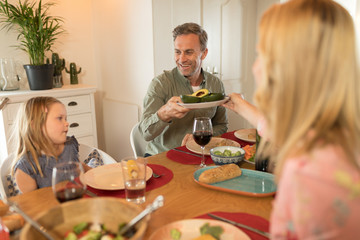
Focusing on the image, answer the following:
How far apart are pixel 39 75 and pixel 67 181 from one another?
226cm

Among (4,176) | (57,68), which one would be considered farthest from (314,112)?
(57,68)

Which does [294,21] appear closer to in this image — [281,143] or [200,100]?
[281,143]

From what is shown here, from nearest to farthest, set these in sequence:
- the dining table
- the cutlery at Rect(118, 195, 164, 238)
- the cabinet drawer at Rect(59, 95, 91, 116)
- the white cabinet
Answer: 1. the cutlery at Rect(118, 195, 164, 238)
2. the dining table
3. the white cabinet
4. the cabinet drawer at Rect(59, 95, 91, 116)

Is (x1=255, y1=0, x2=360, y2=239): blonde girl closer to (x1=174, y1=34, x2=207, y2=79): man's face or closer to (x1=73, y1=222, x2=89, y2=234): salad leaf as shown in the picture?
(x1=73, y1=222, x2=89, y2=234): salad leaf

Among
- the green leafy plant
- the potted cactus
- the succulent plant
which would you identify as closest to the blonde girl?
the green leafy plant

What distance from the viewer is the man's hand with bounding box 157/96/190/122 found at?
178 cm

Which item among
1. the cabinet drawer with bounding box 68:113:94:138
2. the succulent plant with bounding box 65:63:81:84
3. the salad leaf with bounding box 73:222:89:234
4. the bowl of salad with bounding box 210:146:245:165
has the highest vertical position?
the succulent plant with bounding box 65:63:81:84

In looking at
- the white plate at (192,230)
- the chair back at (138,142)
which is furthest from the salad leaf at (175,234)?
the chair back at (138,142)

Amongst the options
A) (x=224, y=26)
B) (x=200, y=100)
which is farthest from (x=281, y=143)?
(x=224, y=26)

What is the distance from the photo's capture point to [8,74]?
3002mm

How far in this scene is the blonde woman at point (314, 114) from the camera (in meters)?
0.58

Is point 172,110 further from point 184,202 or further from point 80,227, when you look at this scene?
point 80,227

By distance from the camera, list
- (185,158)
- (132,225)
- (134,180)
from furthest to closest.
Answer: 1. (185,158)
2. (134,180)
3. (132,225)

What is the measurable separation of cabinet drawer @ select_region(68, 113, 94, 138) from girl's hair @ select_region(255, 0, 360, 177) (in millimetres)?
2773
